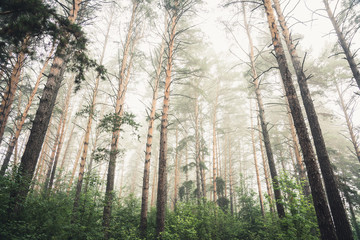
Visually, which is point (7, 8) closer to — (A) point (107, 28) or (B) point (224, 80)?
(A) point (107, 28)

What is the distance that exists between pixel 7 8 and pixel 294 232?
895 cm

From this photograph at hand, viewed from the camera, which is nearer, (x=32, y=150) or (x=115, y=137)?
(x=32, y=150)

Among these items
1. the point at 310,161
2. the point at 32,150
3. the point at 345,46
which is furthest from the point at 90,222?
the point at 345,46

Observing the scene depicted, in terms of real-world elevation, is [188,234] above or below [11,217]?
below

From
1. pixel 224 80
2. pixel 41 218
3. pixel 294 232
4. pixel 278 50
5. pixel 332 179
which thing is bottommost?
pixel 294 232

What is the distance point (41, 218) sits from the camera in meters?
4.24

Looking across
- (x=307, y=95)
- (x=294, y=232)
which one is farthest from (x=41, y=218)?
(x=307, y=95)

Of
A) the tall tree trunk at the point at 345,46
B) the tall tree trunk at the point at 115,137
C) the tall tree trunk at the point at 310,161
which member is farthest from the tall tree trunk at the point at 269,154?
the tall tree trunk at the point at 115,137

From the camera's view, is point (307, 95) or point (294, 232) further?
point (307, 95)

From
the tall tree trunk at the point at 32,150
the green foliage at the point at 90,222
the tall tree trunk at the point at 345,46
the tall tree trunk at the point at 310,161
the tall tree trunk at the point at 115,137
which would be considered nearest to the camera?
the tall tree trunk at the point at 310,161

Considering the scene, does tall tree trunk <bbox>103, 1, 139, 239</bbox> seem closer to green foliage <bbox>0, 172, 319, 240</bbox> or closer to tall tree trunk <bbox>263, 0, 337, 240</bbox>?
green foliage <bbox>0, 172, 319, 240</bbox>

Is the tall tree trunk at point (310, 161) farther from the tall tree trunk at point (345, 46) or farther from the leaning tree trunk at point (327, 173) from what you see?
Answer: the tall tree trunk at point (345, 46)

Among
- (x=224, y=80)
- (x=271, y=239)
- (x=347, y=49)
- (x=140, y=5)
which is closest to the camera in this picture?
(x=271, y=239)

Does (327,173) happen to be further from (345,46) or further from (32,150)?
(32,150)
